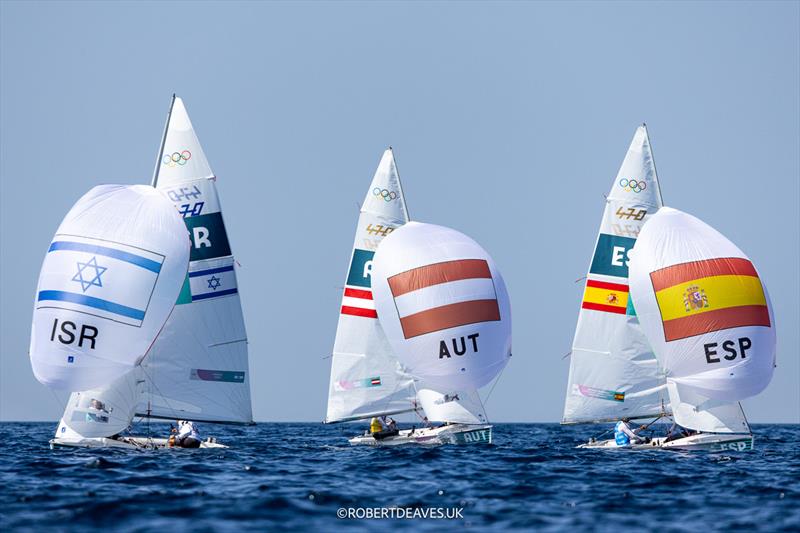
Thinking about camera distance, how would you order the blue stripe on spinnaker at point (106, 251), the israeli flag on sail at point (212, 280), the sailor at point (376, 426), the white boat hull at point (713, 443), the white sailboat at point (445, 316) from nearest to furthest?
the blue stripe on spinnaker at point (106, 251)
the israeli flag on sail at point (212, 280)
the white boat hull at point (713, 443)
the white sailboat at point (445, 316)
the sailor at point (376, 426)

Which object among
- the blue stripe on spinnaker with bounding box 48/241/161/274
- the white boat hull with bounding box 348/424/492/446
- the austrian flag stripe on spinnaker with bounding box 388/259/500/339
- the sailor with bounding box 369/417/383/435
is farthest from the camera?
the sailor with bounding box 369/417/383/435

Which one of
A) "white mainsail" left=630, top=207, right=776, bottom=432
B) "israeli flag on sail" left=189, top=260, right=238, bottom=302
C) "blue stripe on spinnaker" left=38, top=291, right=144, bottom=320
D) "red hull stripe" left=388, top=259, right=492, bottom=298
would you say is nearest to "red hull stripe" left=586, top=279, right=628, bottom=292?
"white mainsail" left=630, top=207, right=776, bottom=432

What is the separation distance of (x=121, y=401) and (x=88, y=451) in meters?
1.66

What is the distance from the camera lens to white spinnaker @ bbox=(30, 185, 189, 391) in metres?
29.3

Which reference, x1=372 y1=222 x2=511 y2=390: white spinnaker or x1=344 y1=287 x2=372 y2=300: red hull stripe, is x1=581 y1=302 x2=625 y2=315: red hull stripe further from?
x1=344 y1=287 x2=372 y2=300: red hull stripe

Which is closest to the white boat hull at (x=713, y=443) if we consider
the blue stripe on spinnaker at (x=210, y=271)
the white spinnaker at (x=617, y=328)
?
the white spinnaker at (x=617, y=328)

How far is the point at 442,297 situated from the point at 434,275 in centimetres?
82

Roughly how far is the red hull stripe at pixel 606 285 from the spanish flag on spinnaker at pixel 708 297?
600cm

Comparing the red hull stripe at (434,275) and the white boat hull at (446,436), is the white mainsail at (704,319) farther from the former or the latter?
the white boat hull at (446,436)

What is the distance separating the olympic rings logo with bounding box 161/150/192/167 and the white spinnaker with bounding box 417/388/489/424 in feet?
38.2

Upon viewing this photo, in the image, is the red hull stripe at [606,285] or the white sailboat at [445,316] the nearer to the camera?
the white sailboat at [445,316]

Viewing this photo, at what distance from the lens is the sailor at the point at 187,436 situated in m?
33.1

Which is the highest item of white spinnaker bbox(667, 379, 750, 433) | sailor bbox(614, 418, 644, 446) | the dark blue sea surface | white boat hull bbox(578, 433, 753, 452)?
white spinnaker bbox(667, 379, 750, 433)

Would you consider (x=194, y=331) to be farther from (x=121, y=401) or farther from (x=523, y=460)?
(x=523, y=460)
